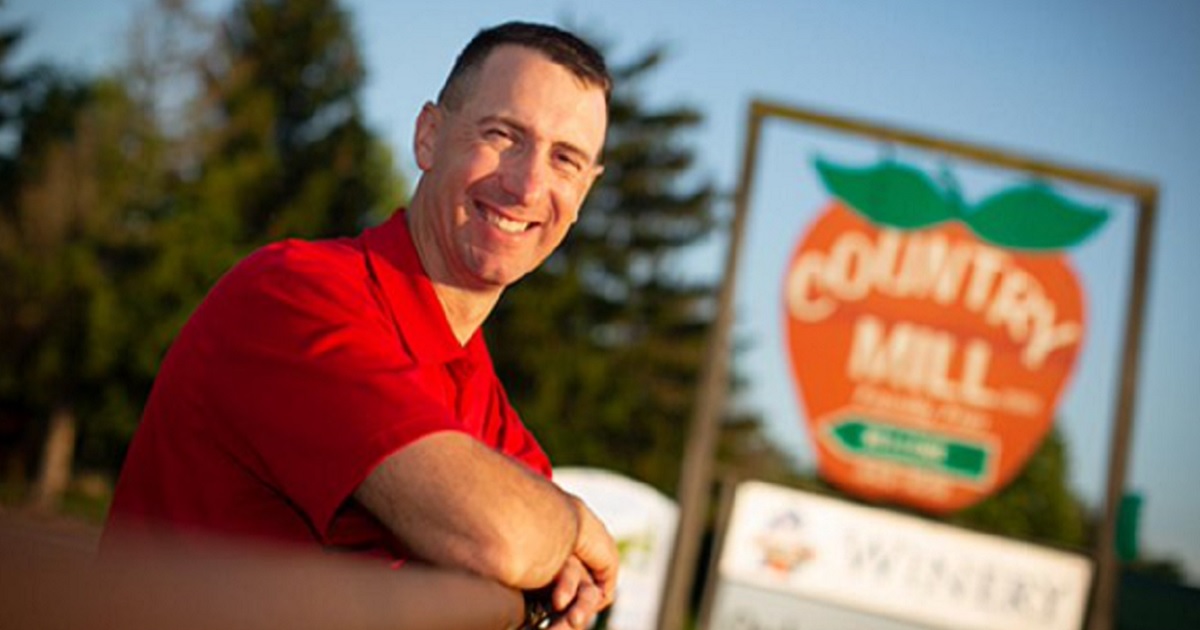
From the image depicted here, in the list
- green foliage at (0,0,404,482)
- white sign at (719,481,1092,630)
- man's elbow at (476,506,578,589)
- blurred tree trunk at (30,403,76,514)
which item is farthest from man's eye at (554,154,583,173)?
blurred tree trunk at (30,403,76,514)

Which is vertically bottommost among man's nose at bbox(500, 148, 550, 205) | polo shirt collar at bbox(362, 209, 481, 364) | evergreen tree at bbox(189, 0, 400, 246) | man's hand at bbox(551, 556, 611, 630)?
man's hand at bbox(551, 556, 611, 630)

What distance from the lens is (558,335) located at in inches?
1259

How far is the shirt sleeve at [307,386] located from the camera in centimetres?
118

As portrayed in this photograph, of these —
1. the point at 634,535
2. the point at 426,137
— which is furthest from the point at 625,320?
the point at 426,137

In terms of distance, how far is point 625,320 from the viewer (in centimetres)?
3291

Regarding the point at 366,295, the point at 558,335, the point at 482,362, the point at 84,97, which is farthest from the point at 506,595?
the point at 84,97

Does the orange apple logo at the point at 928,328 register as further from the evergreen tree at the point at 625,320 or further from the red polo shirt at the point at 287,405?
the evergreen tree at the point at 625,320

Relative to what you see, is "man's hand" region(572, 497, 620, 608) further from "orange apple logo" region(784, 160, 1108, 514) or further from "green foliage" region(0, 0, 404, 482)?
"green foliage" region(0, 0, 404, 482)

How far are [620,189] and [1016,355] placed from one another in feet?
85.1

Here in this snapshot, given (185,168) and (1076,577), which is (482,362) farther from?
(185,168)

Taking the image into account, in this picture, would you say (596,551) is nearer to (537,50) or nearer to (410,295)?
(410,295)

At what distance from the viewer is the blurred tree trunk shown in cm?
3147

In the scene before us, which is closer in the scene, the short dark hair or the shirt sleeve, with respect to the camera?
the shirt sleeve

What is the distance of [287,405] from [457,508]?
179 mm
